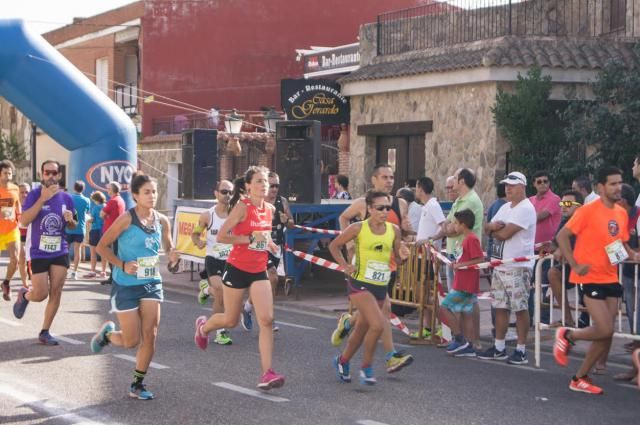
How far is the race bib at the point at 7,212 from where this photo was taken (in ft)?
49.0

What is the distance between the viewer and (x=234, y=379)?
959 cm

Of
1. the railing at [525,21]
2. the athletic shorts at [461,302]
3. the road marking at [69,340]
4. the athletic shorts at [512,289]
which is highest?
the railing at [525,21]

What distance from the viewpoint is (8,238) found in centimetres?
→ 1529

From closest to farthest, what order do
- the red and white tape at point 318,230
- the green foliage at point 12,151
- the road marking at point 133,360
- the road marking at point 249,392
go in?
the road marking at point 249,392
the road marking at point 133,360
the red and white tape at point 318,230
the green foliage at point 12,151

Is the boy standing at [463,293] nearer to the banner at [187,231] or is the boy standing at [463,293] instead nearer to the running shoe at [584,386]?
the running shoe at [584,386]

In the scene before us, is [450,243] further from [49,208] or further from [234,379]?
[49,208]

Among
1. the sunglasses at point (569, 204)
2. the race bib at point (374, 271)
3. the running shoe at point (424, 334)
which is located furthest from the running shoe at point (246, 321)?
the sunglasses at point (569, 204)

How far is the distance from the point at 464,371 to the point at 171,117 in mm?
28135

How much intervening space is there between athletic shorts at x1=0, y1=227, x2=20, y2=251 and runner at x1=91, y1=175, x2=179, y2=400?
6952 mm

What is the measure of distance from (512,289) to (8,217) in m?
7.55

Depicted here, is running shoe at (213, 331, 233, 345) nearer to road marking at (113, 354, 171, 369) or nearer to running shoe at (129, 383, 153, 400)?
road marking at (113, 354, 171, 369)

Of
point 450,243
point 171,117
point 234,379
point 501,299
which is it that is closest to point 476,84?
point 450,243

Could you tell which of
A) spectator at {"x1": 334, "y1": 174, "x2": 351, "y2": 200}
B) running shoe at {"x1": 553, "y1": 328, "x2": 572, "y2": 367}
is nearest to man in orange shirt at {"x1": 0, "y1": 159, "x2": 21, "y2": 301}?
spectator at {"x1": 334, "y1": 174, "x2": 351, "y2": 200}

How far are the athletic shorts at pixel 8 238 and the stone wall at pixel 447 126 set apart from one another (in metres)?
8.68
